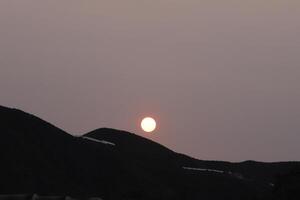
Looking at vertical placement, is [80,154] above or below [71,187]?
above

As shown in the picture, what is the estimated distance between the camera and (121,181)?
350 feet

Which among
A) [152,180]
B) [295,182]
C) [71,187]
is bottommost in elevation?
[295,182]

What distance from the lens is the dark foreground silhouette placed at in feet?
286

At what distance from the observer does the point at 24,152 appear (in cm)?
9556

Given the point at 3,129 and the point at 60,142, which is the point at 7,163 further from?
the point at 60,142

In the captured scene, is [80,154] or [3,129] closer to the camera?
[3,129]

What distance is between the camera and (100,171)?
355 ft

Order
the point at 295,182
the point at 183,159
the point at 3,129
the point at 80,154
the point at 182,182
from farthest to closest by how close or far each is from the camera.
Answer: the point at 183,159 → the point at 182,182 → the point at 80,154 → the point at 3,129 → the point at 295,182

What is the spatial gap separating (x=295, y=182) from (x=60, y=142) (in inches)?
2155

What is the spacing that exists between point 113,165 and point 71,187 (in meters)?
20.0

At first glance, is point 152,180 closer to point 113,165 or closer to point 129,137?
point 113,165

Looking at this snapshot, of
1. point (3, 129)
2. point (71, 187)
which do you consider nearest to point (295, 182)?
point (71, 187)

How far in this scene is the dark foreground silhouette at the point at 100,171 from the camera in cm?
8712

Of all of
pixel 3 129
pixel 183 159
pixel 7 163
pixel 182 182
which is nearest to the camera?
pixel 7 163
